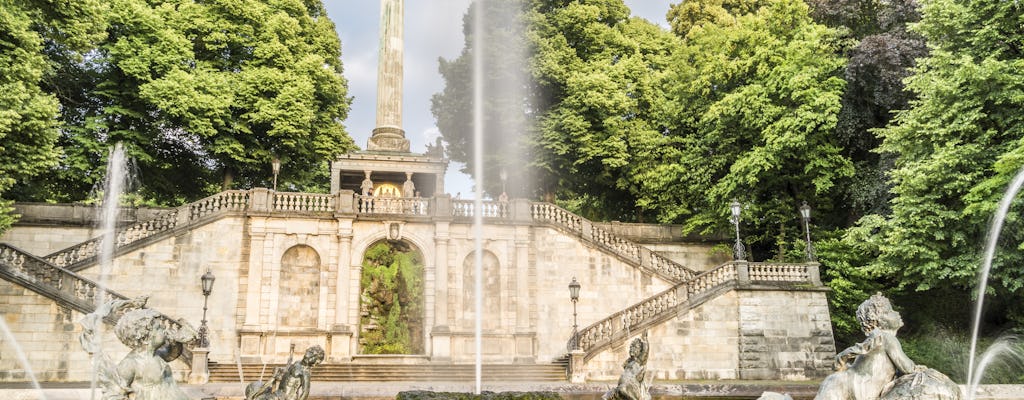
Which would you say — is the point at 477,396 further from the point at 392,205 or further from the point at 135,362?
the point at 392,205

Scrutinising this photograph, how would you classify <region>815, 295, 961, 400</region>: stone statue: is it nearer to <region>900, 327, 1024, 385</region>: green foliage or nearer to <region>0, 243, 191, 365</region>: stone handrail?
<region>900, 327, 1024, 385</region>: green foliage

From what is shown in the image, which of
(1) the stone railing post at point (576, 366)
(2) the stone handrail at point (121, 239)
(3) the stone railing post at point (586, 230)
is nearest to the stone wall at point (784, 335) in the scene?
(3) the stone railing post at point (586, 230)

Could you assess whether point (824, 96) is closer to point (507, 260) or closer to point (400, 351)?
point (507, 260)

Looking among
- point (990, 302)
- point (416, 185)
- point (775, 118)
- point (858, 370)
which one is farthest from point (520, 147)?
point (858, 370)

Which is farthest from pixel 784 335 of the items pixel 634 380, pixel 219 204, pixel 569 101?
Result: pixel 219 204

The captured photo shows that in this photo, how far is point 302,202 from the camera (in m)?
24.2

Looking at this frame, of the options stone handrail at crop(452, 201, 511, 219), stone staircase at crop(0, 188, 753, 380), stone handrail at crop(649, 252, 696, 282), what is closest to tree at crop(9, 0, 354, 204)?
stone staircase at crop(0, 188, 753, 380)

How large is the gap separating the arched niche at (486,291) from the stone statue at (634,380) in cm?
1684

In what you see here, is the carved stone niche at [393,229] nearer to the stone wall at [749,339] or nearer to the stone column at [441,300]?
the stone column at [441,300]

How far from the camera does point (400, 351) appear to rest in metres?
24.0

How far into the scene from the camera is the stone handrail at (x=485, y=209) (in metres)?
25.0

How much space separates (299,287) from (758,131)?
17.0 m

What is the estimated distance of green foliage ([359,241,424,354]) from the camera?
24.1 metres

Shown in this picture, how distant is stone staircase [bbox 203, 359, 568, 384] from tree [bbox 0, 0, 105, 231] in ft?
23.1
